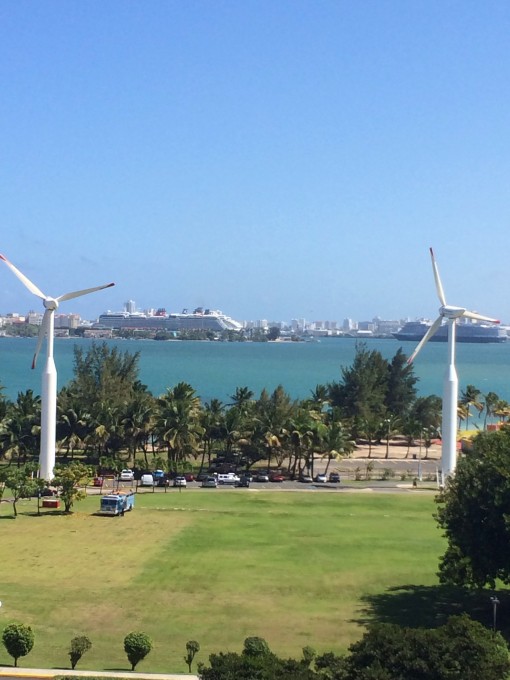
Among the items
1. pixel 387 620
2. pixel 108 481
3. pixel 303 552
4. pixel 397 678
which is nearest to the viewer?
pixel 397 678

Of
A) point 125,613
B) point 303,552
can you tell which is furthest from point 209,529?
point 125,613

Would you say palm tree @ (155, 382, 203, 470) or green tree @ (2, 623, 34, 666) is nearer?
green tree @ (2, 623, 34, 666)

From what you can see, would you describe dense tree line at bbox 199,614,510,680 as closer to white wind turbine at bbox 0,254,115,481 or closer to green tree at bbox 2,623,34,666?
green tree at bbox 2,623,34,666

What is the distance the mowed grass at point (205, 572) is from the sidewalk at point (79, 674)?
86cm

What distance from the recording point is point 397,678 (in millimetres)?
19109

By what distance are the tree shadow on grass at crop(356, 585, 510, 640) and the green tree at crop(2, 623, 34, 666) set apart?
39.9 ft

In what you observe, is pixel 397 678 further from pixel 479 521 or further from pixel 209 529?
pixel 209 529

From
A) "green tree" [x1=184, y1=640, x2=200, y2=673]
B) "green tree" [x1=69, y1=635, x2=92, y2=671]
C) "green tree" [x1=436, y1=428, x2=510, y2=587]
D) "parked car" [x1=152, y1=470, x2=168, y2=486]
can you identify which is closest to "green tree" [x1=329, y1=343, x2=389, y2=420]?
"parked car" [x1=152, y1=470, x2=168, y2=486]

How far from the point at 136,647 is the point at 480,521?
45.1 ft

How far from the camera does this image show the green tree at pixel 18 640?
2464cm

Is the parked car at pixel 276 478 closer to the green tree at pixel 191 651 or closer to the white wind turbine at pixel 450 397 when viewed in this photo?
the white wind turbine at pixel 450 397

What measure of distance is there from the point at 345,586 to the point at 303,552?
6195 mm

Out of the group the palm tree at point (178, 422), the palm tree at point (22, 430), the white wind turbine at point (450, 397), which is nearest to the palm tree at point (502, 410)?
the white wind turbine at point (450, 397)

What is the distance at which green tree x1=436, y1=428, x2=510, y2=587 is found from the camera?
30.8 meters
